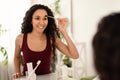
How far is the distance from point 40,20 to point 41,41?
16 cm

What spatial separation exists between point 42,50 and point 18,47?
207 millimetres

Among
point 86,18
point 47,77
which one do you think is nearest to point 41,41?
point 47,77

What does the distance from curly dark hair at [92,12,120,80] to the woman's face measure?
102 centimetres

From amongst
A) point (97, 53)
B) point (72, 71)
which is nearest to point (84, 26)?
point (72, 71)

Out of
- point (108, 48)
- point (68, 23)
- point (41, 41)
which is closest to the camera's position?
point (108, 48)

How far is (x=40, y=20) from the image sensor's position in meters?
1.57

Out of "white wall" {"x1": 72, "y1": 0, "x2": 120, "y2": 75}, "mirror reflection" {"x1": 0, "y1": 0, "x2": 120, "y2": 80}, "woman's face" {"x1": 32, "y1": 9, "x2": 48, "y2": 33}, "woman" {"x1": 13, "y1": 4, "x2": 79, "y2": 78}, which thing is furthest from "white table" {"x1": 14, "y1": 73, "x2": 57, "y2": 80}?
"white wall" {"x1": 72, "y1": 0, "x2": 120, "y2": 75}

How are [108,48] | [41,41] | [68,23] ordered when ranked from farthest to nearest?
[68,23]
[41,41]
[108,48]

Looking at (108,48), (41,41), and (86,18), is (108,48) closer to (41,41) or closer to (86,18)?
(41,41)

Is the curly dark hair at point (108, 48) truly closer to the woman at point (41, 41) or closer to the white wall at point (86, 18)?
the woman at point (41, 41)

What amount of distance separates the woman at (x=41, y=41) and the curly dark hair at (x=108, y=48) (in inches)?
39.6

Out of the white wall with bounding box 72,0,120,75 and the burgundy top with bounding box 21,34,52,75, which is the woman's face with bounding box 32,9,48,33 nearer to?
the burgundy top with bounding box 21,34,52,75

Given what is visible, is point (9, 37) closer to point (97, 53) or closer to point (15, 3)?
point (15, 3)

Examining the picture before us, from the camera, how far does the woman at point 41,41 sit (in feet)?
5.14
